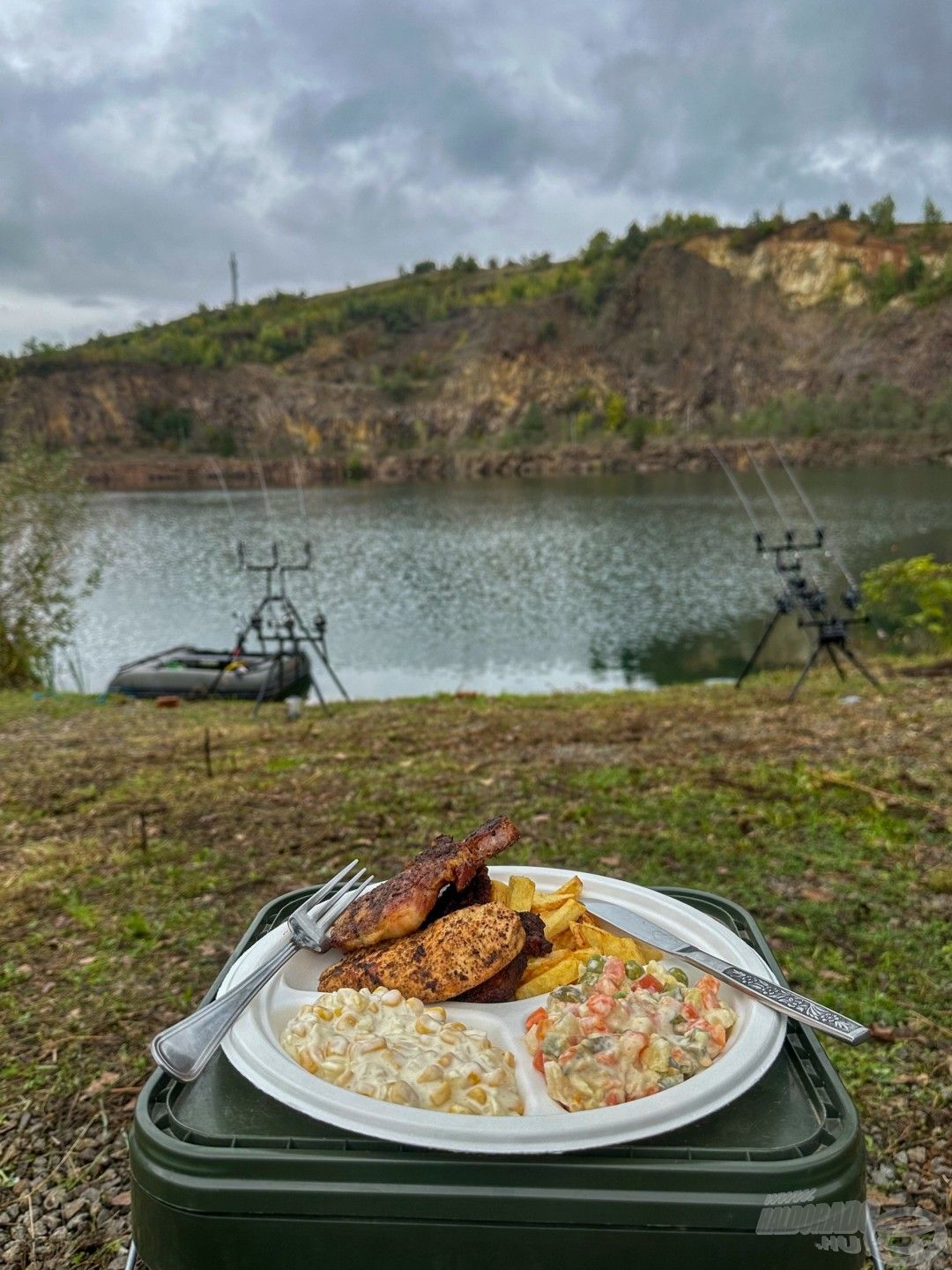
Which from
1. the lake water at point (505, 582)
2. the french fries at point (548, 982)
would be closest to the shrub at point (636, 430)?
the lake water at point (505, 582)

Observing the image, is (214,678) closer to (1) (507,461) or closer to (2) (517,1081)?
(2) (517,1081)

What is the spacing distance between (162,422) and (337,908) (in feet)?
293

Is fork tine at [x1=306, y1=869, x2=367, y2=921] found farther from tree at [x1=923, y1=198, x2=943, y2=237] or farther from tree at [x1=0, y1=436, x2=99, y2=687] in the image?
tree at [x1=923, y1=198, x2=943, y2=237]

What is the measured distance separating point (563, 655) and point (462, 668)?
2.13 meters

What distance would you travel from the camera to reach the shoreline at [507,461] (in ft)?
208

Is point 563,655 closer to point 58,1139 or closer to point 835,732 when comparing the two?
point 835,732

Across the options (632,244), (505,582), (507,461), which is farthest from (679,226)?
(505,582)

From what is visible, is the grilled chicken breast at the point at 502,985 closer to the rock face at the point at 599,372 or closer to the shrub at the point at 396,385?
the rock face at the point at 599,372

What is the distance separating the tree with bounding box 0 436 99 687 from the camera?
13891mm

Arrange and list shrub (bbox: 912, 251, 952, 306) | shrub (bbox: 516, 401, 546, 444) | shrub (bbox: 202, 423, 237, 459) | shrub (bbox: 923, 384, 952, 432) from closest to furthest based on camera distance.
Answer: shrub (bbox: 923, 384, 952, 432) → shrub (bbox: 912, 251, 952, 306) → shrub (bbox: 516, 401, 546, 444) → shrub (bbox: 202, 423, 237, 459)

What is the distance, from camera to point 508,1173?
1.46 metres

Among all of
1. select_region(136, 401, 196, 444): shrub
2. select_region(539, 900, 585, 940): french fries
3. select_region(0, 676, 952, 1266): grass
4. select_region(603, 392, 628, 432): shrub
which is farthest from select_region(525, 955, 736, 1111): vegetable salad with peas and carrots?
select_region(136, 401, 196, 444): shrub

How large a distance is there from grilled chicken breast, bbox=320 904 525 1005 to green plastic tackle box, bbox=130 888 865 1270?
1.32ft

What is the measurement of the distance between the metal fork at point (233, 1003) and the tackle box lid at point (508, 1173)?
11 cm
